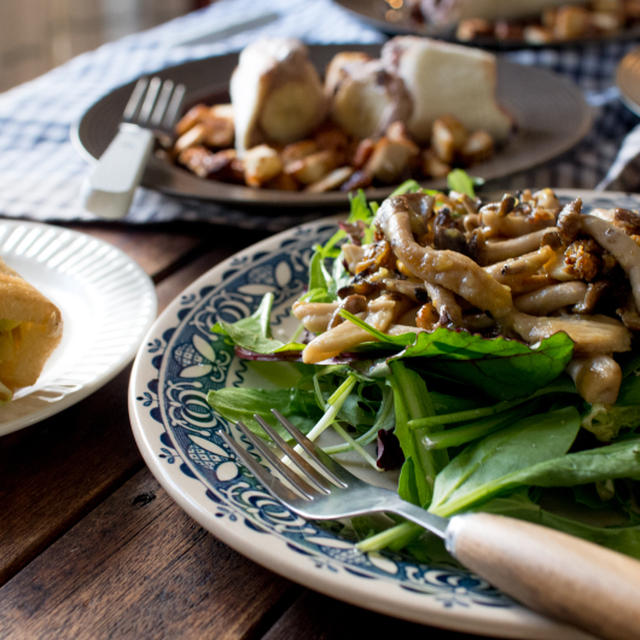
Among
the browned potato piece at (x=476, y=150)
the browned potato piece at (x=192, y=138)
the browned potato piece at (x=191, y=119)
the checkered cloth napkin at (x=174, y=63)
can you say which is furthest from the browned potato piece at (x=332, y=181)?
the browned potato piece at (x=191, y=119)

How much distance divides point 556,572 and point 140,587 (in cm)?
52

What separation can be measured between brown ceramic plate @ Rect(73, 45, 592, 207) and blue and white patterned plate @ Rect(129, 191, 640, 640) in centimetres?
35

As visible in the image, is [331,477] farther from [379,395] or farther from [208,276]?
[208,276]

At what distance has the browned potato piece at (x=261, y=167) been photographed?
1985 millimetres

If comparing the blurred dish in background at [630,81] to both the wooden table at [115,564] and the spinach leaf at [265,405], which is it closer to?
the spinach leaf at [265,405]

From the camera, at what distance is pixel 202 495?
94cm

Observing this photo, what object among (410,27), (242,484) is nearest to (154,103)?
(410,27)

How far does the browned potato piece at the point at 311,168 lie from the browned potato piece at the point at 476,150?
0.38 m

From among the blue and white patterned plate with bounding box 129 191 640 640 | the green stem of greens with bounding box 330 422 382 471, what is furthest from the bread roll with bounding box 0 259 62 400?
the green stem of greens with bounding box 330 422 382 471

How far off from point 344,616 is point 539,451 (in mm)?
324

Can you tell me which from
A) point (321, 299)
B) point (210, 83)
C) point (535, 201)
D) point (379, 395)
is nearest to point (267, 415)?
point (379, 395)

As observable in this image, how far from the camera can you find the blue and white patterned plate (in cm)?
77

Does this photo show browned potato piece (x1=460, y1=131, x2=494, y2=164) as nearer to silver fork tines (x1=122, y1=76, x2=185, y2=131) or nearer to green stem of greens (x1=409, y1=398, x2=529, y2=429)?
silver fork tines (x1=122, y1=76, x2=185, y2=131)

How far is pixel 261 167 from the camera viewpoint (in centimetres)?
198
